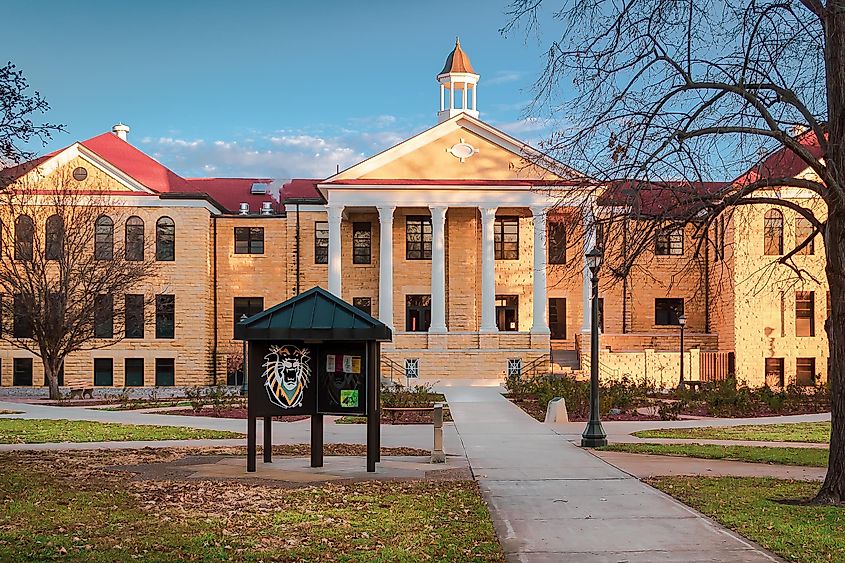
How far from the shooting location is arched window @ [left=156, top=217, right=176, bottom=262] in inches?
1892

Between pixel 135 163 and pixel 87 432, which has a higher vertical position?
pixel 135 163

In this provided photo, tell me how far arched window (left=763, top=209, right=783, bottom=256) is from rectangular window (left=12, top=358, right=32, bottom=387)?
3552 centimetres

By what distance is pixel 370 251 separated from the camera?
5084 centimetres

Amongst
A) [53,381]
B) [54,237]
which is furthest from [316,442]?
[54,237]

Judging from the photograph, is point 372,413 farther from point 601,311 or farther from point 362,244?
point 601,311

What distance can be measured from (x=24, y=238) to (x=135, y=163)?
442 inches

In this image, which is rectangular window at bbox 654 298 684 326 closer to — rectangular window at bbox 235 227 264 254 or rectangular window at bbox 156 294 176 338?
rectangular window at bbox 235 227 264 254

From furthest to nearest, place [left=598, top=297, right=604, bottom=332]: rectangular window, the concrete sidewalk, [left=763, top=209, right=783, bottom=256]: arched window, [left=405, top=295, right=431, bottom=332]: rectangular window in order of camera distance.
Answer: [left=405, top=295, right=431, bottom=332]: rectangular window → [left=598, top=297, right=604, bottom=332]: rectangular window → [left=763, top=209, right=783, bottom=256]: arched window → the concrete sidewalk

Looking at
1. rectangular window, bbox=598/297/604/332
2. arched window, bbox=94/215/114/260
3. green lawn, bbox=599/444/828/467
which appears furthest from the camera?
rectangular window, bbox=598/297/604/332

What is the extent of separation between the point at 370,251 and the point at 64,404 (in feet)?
66.7

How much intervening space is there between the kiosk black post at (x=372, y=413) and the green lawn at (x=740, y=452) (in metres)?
5.87

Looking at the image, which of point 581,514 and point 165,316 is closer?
point 581,514

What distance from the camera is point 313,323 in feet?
50.1

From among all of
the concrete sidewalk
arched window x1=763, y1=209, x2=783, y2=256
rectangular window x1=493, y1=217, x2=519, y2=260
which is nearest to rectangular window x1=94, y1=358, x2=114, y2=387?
rectangular window x1=493, y1=217, x2=519, y2=260
